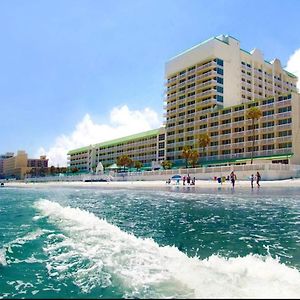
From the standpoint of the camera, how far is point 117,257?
837 centimetres

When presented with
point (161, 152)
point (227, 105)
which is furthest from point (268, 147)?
point (161, 152)

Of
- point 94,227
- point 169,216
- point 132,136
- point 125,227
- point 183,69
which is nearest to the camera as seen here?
point 94,227

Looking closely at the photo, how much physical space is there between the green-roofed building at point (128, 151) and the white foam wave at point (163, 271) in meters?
91.5

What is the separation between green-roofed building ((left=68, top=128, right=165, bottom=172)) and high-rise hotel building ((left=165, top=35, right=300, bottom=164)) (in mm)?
4501

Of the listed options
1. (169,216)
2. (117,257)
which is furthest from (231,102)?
(117,257)

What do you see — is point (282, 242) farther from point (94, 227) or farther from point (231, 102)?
point (231, 102)

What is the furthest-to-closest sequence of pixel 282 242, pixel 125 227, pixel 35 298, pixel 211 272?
pixel 125 227 → pixel 282 242 → pixel 211 272 → pixel 35 298

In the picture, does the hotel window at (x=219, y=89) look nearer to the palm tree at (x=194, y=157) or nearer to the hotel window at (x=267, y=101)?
the hotel window at (x=267, y=101)

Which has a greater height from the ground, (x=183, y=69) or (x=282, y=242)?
(x=183, y=69)

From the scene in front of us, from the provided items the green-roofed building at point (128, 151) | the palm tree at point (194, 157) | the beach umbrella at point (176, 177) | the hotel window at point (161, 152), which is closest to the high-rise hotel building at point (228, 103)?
the hotel window at point (161, 152)

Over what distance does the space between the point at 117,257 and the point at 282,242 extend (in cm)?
530

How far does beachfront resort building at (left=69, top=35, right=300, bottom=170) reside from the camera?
2918 inches

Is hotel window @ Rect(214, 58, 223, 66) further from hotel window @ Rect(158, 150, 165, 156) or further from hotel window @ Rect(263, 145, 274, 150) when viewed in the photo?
hotel window @ Rect(158, 150, 165, 156)

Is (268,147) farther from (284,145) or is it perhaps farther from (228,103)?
(228,103)
